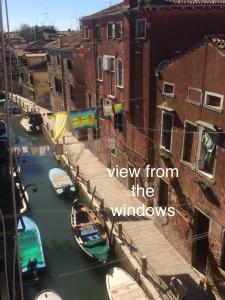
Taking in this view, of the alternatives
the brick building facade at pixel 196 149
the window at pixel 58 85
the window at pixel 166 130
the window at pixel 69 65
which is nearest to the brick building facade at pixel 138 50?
the brick building facade at pixel 196 149

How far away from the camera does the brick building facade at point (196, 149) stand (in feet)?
45.5

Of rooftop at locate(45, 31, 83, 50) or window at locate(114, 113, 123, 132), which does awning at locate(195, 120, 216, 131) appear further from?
rooftop at locate(45, 31, 83, 50)

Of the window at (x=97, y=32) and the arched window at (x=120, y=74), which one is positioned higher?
the window at (x=97, y=32)

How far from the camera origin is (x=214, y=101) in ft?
46.3

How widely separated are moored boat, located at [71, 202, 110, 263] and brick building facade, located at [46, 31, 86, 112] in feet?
48.2

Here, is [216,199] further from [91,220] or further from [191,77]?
[91,220]

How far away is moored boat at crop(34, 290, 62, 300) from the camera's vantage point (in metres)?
15.4

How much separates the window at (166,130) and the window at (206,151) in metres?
2.74

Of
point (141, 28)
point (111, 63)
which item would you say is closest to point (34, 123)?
point (111, 63)

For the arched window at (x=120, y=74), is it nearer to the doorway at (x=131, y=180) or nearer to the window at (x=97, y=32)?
the window at (x=97, y=32)

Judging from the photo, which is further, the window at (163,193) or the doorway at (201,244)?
the window at (163,193)

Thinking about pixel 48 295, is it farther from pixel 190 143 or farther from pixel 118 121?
pixel 118 121

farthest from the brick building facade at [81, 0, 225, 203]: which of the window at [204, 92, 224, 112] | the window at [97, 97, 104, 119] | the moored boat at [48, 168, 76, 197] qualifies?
the window at [204, 92, 224, 112]

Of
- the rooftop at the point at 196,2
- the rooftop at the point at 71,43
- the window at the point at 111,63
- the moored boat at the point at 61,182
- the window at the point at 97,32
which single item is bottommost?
the moored boat at the point at 61,182
